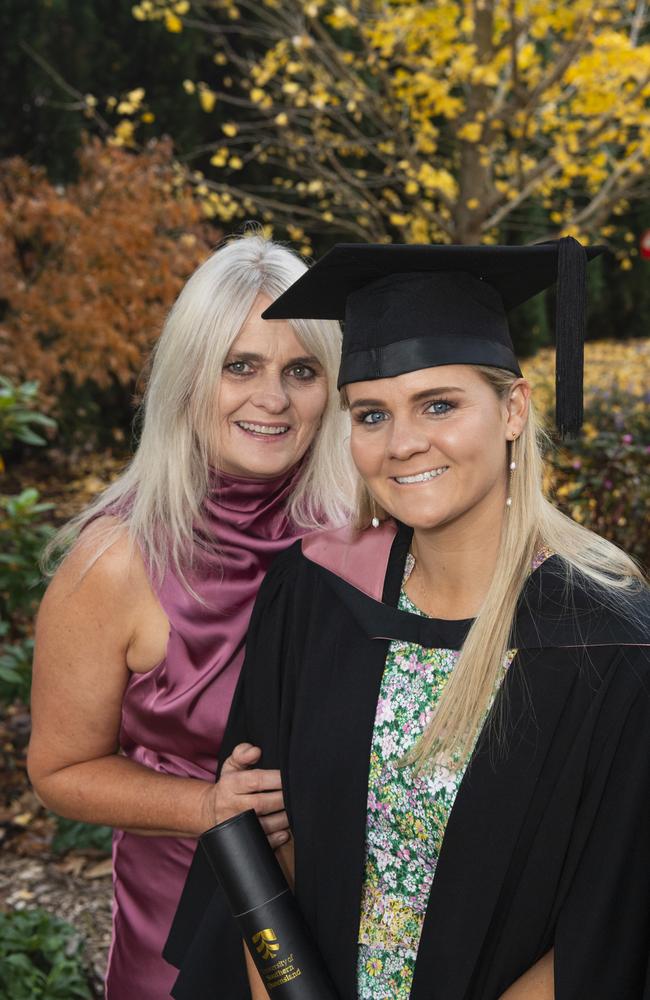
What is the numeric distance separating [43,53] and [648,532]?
674 cm

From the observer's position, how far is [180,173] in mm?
7145

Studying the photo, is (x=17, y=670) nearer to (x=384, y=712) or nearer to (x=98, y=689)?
(x=98, y=689)

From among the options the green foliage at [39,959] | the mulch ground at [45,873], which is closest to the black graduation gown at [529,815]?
the green foliage at [39,959]

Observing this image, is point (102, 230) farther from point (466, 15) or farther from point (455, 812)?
point (455, 812)

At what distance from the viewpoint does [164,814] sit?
6.60 ft

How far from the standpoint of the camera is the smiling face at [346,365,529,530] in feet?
5.46

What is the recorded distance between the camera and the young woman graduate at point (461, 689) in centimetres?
157

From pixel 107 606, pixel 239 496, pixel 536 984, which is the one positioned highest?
pixel 239 496

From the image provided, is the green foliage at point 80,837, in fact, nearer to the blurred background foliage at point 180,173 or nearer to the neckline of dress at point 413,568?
the blurred background foliage at point 180,173

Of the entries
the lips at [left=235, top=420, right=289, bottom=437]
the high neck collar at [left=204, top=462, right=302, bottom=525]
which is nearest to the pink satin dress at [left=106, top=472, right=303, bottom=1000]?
the high neck collar at [left=204, top=462, right=302, bottom=525]

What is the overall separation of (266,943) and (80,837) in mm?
2306

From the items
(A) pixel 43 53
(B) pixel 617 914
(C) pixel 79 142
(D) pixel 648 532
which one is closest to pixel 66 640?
(B) pixel 617 914

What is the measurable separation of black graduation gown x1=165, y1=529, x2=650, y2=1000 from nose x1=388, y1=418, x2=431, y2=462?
300 mm

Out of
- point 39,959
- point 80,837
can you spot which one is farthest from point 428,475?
point 80,837
